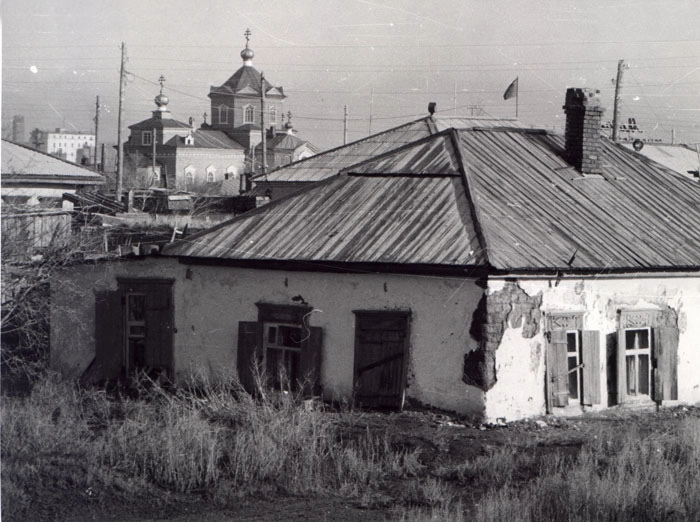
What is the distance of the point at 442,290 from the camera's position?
47.7 ft

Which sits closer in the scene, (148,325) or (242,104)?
(148,325)

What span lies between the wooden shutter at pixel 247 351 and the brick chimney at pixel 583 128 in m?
7.26

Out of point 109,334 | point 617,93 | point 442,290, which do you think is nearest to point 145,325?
point 109,334

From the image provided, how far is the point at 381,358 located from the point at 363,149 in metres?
17.9

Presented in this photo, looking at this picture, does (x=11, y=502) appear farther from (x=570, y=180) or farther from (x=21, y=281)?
(x=570, y=180)

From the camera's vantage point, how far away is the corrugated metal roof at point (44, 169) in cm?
3023

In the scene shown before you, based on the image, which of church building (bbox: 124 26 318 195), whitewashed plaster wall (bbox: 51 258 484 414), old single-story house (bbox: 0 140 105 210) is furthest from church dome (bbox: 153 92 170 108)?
whitewashed plaster wall (bbox: 51 258 484 414)

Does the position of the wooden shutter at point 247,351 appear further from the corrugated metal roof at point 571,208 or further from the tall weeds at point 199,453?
the corrugated metal roof at point 571,208

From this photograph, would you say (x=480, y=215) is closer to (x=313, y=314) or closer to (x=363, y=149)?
(x=313, y=314)

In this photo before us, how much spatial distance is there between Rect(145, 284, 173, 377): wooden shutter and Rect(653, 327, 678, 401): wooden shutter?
853 centimetres

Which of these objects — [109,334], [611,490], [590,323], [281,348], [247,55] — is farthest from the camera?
[247,55]

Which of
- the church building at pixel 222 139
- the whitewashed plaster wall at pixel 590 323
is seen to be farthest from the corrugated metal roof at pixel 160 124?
the whitewashed plaster wall at pixel 590 323

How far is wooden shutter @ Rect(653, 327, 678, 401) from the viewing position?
51.9 feet

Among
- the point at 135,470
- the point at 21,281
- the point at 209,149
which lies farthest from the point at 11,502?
the point at 209,149
